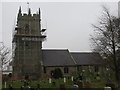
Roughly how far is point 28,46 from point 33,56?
8.58ft

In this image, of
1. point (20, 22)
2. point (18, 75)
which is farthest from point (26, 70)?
point (20, 22)

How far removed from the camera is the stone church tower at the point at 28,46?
50.3 m

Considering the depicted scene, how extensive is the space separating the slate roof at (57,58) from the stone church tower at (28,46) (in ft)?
9.29

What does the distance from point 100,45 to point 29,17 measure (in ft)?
90.8

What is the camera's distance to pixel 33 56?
51.3 metres

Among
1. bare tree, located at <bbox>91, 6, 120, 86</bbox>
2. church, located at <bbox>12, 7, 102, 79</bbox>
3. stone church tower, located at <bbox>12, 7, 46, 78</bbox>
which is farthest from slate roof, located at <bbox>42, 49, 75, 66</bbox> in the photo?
bare tree, located at <bbox>91, 6, 120, 86</bbox>

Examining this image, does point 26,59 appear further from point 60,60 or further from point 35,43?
point 60,60

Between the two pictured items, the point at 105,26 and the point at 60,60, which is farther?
the point at 60,60

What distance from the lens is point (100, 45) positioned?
94.9 ft

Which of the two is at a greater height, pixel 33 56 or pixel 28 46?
pixel 28 46

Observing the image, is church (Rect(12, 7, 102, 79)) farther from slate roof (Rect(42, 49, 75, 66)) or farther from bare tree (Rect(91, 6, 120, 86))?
bare tree (Rect(91, 6, 120, 86))

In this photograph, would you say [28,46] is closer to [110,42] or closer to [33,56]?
[33,56]

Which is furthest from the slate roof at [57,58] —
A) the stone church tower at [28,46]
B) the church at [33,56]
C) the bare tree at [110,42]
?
the bare tree at [110,42]

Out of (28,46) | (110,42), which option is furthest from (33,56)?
(110,42)
